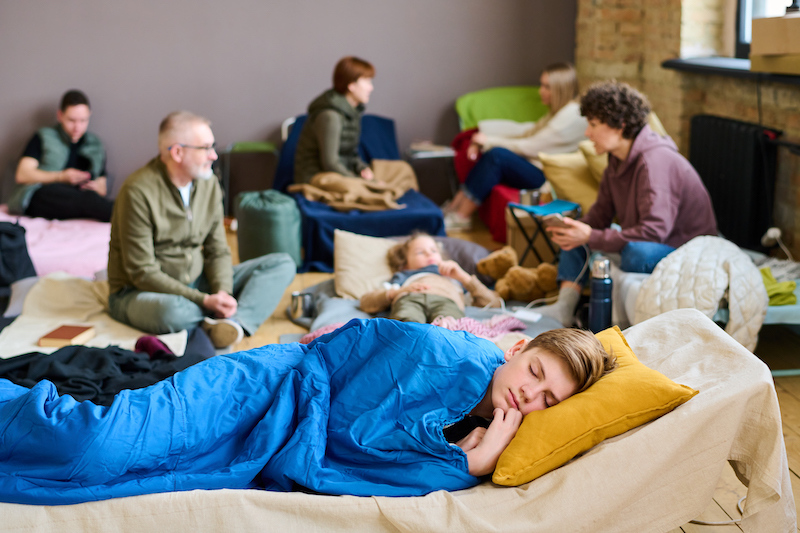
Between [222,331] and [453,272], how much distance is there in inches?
44.2

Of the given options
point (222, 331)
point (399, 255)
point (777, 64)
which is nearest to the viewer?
point (222, 331)

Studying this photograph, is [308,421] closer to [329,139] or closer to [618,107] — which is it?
[618,107]

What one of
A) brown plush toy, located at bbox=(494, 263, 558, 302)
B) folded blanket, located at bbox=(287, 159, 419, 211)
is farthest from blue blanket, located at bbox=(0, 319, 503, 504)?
folded blanket, located at bbox=(287, 159, 419, 211)

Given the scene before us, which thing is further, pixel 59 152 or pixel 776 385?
pixel 59 152

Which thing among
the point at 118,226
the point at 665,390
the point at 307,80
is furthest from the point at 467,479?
the point at 307,80

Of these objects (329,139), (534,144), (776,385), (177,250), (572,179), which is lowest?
(776,385)

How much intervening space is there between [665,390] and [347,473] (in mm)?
773

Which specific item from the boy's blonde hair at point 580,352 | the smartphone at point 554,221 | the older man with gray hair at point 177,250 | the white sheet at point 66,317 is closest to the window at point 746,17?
the smartphone at point 554,221

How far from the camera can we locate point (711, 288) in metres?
2.84

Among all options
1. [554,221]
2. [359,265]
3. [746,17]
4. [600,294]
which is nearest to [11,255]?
[359,265]

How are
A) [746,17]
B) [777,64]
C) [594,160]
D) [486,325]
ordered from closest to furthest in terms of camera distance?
1. [486,325]
2. [777,64]
3. [594,160]
4. [746,17]

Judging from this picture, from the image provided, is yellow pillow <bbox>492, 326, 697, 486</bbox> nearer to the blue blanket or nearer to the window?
the blue blanket

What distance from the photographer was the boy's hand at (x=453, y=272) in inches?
142

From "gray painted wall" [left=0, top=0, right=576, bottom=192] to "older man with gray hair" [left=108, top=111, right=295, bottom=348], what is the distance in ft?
9.46
